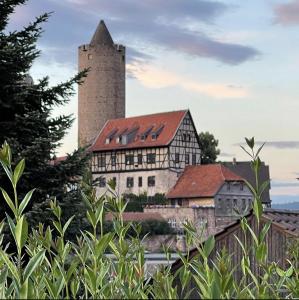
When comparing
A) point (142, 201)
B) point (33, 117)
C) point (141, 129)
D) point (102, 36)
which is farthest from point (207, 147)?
point (33, 117)

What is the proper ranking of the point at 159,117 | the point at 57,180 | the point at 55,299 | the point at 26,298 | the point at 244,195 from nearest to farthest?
the point at 26,298, the point at 55,299, the point at 57,180, the point at 244,195, the point at 159,117

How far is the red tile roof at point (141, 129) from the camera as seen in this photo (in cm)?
6806

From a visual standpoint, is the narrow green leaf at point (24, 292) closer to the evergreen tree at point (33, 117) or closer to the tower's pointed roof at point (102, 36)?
the evergreen tree at point (33, 117)

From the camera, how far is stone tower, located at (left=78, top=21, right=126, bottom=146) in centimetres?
8162

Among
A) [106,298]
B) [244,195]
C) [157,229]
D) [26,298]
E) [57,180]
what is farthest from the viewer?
[244,195]

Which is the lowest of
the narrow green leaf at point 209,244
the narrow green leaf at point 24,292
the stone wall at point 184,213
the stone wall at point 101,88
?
the narrow green leaf at point 24,292

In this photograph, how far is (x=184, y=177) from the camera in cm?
6706

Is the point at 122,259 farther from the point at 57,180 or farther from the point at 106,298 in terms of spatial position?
the point at 57,180

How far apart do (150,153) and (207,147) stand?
7638mm

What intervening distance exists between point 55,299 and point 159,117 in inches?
2757

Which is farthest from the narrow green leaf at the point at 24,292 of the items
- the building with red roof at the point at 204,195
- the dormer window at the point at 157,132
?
the dormer window at the point at 157,132

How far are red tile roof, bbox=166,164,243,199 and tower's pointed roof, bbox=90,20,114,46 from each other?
24.9 meters

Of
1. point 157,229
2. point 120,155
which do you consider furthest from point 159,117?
point 157,229

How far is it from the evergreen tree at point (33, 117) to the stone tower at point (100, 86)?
211ft
